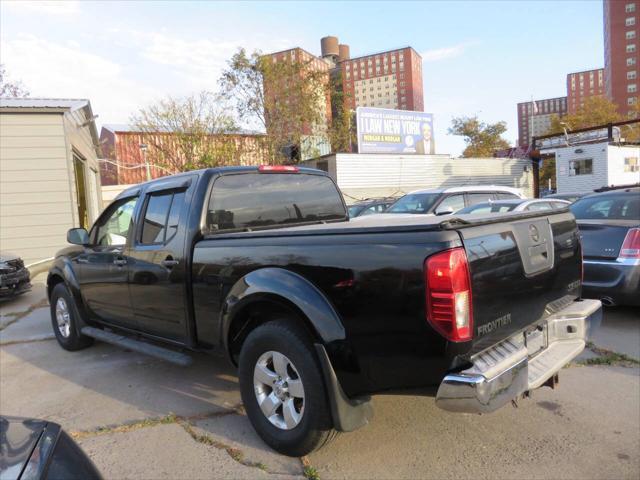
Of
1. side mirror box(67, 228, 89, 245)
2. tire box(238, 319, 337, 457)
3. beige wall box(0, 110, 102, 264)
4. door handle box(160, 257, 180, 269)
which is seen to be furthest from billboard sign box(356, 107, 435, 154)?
tire box(238, 319, 337, 457)

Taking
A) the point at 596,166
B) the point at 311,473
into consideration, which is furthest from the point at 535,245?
the point at 596,166

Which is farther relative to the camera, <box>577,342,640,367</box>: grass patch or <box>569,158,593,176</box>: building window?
<box>569,158,593,176</box>: building window

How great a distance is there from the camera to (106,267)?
15.2ft

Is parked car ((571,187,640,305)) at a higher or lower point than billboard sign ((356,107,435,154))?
lower

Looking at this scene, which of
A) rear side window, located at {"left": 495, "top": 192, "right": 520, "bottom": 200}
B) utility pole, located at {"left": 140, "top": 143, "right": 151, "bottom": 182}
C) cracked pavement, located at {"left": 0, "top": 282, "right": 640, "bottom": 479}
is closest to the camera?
cracked pavement, located at {"left": 0, "top": 282, "right": 640, "bottom": 479}

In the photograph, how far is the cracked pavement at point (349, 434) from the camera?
9.32 ft

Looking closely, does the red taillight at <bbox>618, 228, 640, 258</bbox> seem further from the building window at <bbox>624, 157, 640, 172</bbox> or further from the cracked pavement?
the building window at <bbox>624, 157, 640, 172</bbox>

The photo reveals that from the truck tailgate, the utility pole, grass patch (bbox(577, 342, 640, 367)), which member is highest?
the utility pole

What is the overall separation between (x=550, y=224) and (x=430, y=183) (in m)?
26.9

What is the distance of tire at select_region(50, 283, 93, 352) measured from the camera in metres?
5.33

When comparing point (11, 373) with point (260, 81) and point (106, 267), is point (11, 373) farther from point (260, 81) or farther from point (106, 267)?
point (260, 81)

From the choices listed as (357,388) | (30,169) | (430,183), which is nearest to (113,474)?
(357,388)

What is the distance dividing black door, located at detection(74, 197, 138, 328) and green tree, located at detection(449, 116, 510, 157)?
51.6 meters

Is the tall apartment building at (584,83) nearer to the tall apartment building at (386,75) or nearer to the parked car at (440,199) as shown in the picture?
the tall apartment building at (386,75)
